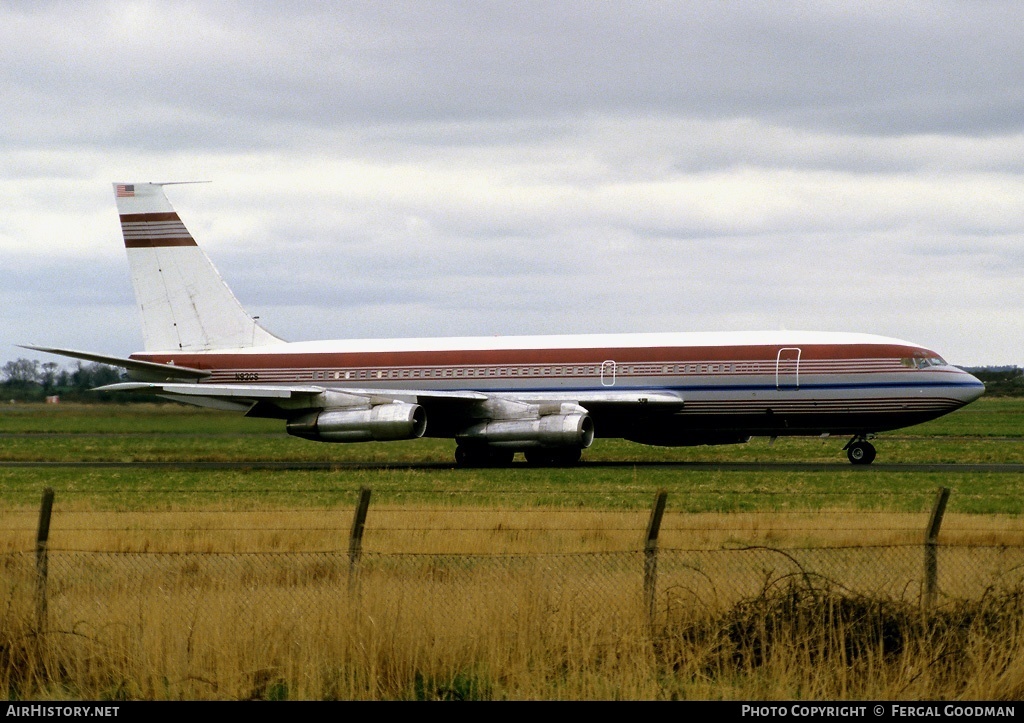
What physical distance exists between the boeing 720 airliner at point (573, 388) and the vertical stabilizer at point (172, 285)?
886 mm

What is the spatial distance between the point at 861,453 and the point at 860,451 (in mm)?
105

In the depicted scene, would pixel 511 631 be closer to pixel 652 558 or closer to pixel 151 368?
pixel 652 558

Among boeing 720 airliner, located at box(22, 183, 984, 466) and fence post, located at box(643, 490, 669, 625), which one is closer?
fence post, located at box(643, 490, 669, 625)

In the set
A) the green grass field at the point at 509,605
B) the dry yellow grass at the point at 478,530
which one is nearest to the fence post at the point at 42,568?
the green grass field at the point at 509,605

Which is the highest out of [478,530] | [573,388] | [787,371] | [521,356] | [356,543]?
[521,356]

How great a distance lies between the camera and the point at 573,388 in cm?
3975

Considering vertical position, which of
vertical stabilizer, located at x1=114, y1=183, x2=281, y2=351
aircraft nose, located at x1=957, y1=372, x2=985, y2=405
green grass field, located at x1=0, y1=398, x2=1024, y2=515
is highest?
vertical stabilizer, located at x1=114, y1=183, x2=281, y2=351

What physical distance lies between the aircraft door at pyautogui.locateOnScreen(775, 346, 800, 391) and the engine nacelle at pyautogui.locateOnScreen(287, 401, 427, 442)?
31.2ft

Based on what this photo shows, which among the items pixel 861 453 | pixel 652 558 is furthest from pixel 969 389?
pixel 652 558

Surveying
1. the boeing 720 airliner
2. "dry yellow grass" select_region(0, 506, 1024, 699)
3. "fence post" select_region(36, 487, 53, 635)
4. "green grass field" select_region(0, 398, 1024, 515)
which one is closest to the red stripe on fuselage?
the boeing 720 airliner

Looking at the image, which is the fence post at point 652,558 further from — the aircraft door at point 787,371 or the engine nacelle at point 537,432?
the aircraft door at point 787,371

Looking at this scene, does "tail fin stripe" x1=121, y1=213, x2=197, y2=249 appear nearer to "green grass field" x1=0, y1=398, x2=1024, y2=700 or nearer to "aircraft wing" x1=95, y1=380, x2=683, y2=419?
"aircraft wing" x1=95, y1=380, x2=683, y2=419

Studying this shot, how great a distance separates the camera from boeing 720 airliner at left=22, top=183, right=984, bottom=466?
3731cm

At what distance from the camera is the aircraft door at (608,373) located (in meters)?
39.3
